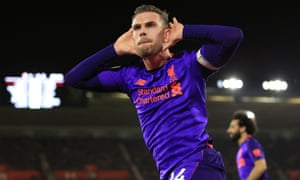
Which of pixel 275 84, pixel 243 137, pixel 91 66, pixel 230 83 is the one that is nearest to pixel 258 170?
pixel 243 137

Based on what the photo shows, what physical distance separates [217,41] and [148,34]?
0.28m

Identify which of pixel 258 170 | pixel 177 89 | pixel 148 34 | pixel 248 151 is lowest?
pixel 258 170

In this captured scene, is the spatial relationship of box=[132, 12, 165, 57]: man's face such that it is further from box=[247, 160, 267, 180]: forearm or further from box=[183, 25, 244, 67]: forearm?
box=[247, 160, 267, 180]: forearm

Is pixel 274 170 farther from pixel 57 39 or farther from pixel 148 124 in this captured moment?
pixel 148 124

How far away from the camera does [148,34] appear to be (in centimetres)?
223

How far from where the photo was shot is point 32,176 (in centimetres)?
1514

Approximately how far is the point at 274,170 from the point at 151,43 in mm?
15260

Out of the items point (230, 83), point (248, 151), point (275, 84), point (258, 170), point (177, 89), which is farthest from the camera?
point (275, 84)

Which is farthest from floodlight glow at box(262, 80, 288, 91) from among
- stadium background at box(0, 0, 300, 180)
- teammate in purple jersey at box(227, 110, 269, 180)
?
teammate in purple jersey at box(227, 110, 269, 180)

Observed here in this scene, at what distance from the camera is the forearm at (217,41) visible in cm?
217

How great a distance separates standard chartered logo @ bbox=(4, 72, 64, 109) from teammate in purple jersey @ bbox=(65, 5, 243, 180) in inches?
308

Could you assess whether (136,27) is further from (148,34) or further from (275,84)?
(275,84)

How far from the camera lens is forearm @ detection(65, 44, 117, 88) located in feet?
8.35

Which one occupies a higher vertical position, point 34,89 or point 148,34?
point 148,34
